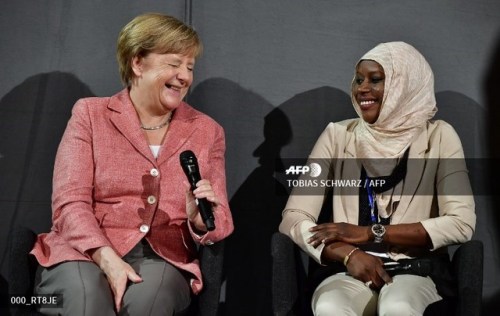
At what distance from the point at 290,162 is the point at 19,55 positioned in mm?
1244

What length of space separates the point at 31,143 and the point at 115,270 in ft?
3.11

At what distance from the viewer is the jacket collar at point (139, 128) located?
9.67 ft

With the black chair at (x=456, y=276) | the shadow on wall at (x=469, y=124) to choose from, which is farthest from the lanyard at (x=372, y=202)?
the shadow on wall at (x=469, y=124)

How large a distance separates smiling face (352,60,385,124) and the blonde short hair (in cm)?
68

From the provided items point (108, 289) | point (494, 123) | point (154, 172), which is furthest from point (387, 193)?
point (108, 289)

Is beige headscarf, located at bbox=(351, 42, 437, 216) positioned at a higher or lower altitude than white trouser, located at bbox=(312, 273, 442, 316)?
higher

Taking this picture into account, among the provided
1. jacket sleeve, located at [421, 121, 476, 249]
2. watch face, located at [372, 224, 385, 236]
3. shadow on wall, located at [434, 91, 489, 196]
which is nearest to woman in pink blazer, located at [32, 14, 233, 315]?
watch face, located at [372, 224, 385, 236]

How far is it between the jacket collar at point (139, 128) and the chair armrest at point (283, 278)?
51cm

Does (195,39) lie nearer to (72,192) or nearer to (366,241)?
(72,192)

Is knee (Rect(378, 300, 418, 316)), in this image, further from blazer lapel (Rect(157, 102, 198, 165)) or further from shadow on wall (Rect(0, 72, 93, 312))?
shadow on wall (Rect(0, 72, 93, 312))

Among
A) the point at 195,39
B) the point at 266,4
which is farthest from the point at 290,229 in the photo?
the point at 266,4

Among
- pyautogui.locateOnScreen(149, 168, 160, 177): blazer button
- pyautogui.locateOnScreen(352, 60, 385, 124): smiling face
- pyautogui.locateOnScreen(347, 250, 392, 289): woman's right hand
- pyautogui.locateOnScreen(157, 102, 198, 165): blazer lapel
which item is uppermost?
pyautogui.locateOnScreen(352, 60, 385, 124): smiling face

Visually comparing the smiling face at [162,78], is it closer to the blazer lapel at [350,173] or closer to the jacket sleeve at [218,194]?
the jacket sleeve at [218,194]

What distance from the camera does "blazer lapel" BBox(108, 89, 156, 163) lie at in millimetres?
2938
